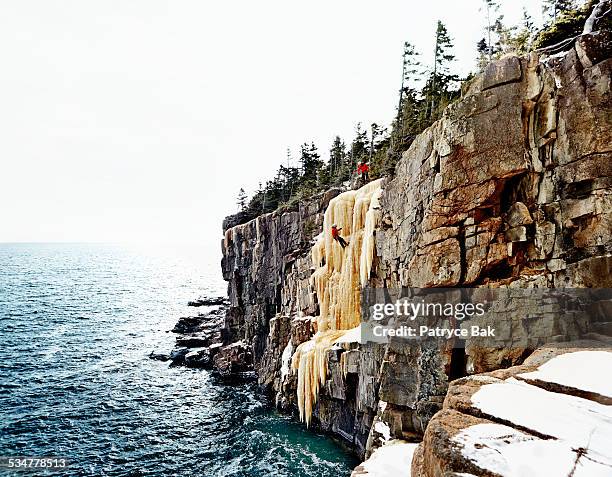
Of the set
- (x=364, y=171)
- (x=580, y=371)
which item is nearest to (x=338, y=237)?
(x=364, y=171)

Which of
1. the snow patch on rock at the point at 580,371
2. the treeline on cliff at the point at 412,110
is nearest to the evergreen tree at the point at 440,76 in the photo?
the treeline on cliff at the point at 412,110

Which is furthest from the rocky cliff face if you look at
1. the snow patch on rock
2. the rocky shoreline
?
the snow patch on rock

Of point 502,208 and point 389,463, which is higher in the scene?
point 502,208

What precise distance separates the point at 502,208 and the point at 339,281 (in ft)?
36.8

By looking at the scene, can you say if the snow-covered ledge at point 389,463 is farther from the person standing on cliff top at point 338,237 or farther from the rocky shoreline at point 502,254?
the person standing on cliff top at point 338,237

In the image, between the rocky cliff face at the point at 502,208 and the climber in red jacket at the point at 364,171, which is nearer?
the rocky cliff face at the point at 502,208

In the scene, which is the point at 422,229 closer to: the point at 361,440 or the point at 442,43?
the point at 361,440

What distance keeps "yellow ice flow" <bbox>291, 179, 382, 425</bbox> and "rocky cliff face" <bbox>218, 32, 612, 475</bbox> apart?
2.20 meters

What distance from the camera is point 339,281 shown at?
77.0 feet

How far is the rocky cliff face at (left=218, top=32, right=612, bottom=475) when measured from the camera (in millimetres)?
12391

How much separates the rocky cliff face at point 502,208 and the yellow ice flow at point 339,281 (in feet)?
7.20

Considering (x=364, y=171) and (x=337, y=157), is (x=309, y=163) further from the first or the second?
(x=364, y=171)

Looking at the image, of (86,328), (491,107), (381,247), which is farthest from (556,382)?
(86,328)

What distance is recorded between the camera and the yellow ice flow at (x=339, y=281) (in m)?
21.7
